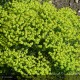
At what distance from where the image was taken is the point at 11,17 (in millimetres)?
5590

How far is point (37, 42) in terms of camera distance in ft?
18.0

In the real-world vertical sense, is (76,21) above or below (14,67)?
above

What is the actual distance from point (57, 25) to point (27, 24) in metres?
0.44

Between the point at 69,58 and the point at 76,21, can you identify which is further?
the point at 76,21

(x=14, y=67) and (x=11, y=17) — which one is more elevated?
(x=11, y=17)

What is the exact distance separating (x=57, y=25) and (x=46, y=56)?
18.7 inches

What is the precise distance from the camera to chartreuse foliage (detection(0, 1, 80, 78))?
5.43 meters

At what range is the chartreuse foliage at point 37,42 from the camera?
543cm

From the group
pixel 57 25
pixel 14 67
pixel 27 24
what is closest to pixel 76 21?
pixel 57 25

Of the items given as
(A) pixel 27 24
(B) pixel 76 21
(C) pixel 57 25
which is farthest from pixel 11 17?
(B) pixel 76 21

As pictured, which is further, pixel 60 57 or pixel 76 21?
pixel 76 21

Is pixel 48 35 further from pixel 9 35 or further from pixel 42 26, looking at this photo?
pixel 9 35

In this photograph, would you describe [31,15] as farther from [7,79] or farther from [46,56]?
[7,79]

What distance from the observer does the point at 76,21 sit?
6004 millimetres
